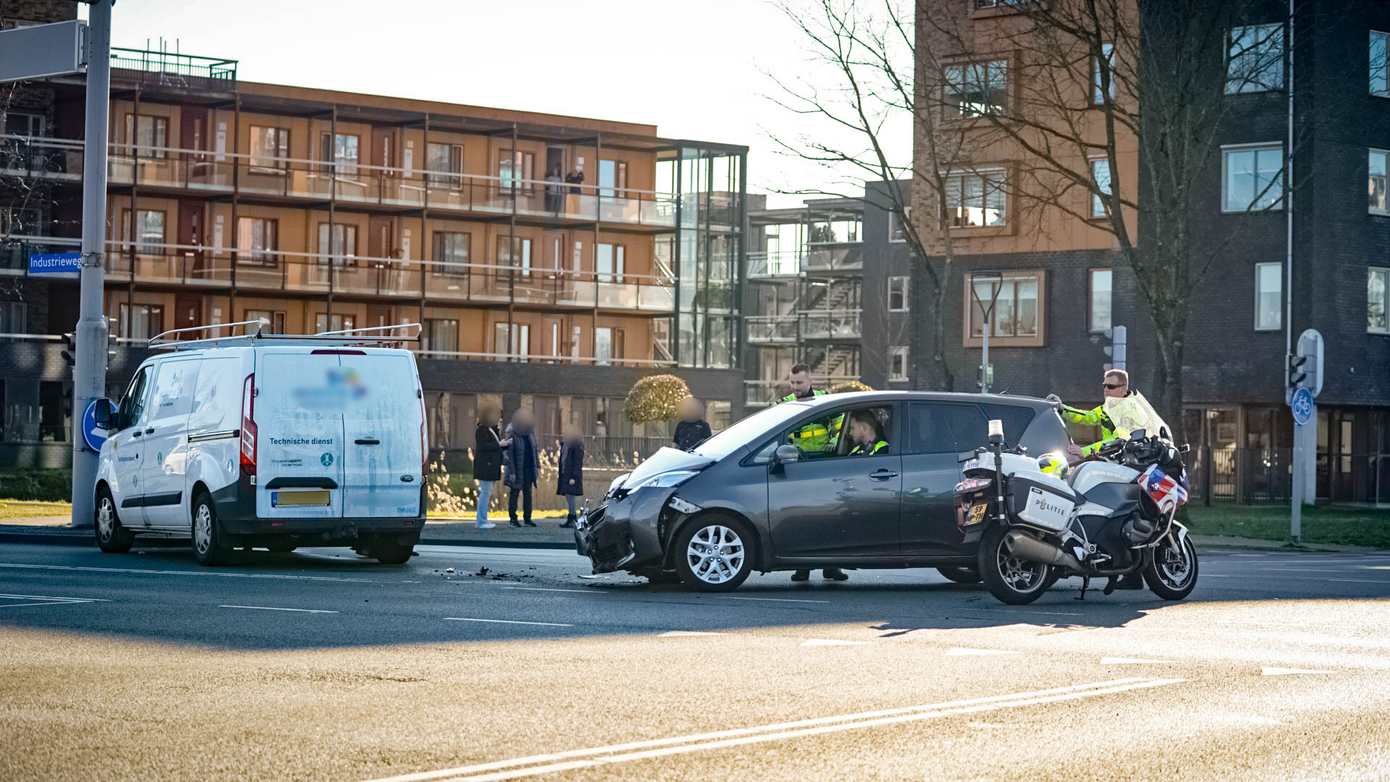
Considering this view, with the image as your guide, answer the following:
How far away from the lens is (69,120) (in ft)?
191

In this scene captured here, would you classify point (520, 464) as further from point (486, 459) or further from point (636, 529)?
point (636, 529)

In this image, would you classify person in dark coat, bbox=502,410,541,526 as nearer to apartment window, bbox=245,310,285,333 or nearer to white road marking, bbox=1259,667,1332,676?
white road marking, bbox=1259,667,1332,676

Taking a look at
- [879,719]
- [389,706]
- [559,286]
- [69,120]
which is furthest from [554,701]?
[559,286]

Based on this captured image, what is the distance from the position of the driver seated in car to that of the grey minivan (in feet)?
0.04

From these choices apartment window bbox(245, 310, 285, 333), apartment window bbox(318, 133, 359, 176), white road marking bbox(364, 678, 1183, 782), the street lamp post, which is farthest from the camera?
apartment window bbox(318, 133, 359, 176)

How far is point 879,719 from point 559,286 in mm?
59796

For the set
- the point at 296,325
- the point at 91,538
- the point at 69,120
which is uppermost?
the point at 69,120

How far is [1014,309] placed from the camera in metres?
52.9

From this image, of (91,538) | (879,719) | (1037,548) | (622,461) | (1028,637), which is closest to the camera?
(879,719)

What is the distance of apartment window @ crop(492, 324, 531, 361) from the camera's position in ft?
220

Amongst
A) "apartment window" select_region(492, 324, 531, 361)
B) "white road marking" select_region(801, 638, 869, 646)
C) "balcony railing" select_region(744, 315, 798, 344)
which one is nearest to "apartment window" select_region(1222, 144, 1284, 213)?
"apartment window" select_region(492, 324, 531, 361)

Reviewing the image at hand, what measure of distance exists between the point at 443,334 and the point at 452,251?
2838mm

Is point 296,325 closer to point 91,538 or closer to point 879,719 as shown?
point 91,538

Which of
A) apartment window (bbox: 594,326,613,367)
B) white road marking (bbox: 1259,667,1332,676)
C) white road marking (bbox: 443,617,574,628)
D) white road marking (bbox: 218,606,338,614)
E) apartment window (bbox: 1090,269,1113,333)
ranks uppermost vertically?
apartment window (bbox: 1090,269,1113,333)
